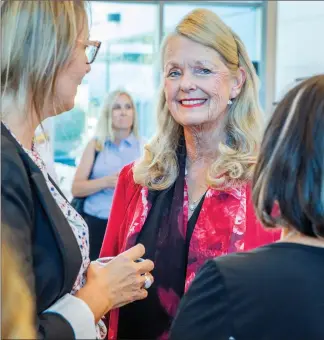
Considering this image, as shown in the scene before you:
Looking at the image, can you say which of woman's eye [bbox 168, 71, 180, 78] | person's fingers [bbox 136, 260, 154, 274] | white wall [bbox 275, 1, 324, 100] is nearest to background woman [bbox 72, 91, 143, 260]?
white wall [bbox 275, 1, 324, 100]

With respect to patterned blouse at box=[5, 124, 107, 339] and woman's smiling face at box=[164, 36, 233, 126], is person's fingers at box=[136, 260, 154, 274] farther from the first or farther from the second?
woman's smiling face at box=[164, 36, 233, 126]

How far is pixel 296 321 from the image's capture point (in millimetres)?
1082

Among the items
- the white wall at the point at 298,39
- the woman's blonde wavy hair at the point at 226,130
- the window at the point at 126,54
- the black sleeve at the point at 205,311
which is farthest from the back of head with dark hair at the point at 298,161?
the window at the point at 126,54

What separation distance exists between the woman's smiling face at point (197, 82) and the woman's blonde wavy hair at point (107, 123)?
8.45 feet

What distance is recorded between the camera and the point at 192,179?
→ 185 centimetres

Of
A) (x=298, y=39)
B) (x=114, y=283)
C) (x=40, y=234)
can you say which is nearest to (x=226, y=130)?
(x=114, y=283)

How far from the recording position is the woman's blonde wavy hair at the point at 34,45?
108 centimetres

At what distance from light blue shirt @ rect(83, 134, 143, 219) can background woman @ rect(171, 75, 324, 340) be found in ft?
9.96

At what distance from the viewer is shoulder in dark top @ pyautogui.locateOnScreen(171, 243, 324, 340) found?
3.54ft

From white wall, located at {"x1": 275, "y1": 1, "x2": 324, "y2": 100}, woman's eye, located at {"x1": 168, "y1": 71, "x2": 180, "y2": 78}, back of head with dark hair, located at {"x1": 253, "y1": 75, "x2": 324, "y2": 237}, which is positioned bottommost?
back of head with dark hair, located at {"x1": 253, "y1": 75, "x2": 324, "y2": 237}

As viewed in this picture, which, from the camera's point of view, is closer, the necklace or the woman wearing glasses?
the woman wearing glasses

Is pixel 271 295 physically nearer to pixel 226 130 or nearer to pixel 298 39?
pixel 226 130

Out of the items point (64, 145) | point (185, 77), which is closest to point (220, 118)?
point (185, 77)

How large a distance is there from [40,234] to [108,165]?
3244 millimetres
